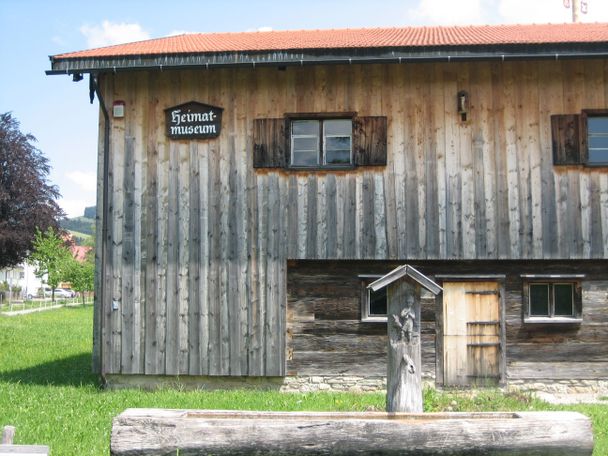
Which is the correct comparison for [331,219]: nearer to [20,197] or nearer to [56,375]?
[56,375]

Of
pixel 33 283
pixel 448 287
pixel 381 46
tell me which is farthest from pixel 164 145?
pixel 33 283

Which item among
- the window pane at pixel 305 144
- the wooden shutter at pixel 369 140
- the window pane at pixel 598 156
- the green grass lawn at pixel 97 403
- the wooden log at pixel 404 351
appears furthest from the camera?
the window pane at pixel 305 144

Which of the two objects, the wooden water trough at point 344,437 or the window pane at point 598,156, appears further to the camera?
the window pane at point 598,156

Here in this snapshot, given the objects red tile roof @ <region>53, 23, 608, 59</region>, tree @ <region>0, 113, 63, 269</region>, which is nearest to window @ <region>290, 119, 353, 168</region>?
red tile roof @ <region>53, 23, 608, 59</region>

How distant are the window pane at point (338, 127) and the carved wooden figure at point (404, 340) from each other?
4981mm

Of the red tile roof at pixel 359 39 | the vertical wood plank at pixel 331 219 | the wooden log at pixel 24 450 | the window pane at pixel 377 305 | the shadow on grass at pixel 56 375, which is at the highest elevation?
the red tile roof at pixel 359 39

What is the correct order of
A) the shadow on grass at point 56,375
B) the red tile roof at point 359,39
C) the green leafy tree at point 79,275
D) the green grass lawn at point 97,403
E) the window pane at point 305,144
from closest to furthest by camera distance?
the green grass lawn at point 97,403, the red tile roof at point 359,39, the window pane at point 305,144, the shadow on grass at point 56,375, the green leafy tree at point 79,275

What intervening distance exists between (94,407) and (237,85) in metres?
5.77

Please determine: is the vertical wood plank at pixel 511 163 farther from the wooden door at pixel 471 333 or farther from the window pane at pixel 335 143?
the window pane at pixel 335 143

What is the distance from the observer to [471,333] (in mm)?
12344

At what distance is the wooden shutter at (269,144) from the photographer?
12.5 meters

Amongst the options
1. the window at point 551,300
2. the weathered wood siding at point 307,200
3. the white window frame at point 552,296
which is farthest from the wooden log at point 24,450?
the window at point 551,300

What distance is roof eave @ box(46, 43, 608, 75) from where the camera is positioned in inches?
459

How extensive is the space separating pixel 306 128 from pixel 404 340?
18.4 ft
